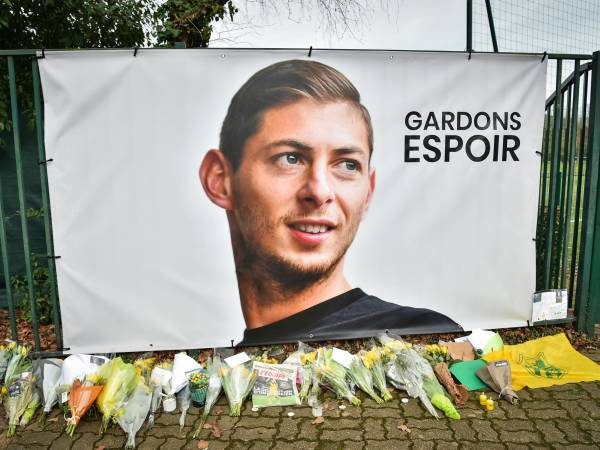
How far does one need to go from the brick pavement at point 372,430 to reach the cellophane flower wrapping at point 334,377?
81 millimetres

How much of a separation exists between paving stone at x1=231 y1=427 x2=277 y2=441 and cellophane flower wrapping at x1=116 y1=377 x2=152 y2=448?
1.88ft

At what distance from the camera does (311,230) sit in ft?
10.9

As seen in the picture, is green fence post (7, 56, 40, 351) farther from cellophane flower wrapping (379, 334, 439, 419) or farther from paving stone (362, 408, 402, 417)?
cellophane flower wrapping (379, 334, 439, 419)

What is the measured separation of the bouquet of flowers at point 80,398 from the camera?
2613 mm

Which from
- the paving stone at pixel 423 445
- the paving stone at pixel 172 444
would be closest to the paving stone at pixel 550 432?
the paving stone at pixel 423 445

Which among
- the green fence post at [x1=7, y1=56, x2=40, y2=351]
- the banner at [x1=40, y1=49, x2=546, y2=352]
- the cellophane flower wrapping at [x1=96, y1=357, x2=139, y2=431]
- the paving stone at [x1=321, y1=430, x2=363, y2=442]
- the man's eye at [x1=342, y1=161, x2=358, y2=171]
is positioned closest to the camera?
the paving stone at [x1=321, y1=430, x2=363, y2=442]

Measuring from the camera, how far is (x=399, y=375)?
304 cm

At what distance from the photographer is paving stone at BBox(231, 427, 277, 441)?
8.44ft

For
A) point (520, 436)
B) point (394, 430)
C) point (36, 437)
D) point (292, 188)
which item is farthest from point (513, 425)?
point (36, 437)

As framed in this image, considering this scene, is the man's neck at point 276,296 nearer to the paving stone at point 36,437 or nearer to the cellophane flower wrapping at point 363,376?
the cellophane flower wrapping at point 363,376

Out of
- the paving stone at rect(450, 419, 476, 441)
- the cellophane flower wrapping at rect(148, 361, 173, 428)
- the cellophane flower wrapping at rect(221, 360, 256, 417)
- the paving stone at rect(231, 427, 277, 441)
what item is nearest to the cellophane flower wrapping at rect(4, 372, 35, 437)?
the cellophane flower wrapping at rect(148, 361, 173, 428)

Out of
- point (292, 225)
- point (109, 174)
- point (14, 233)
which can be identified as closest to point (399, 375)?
point (292, 225)

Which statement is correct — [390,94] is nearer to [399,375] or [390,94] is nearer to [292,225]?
[292,225]

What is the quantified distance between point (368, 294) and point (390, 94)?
158cm
